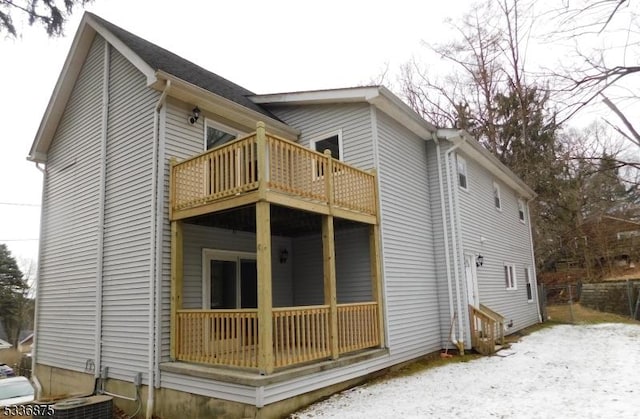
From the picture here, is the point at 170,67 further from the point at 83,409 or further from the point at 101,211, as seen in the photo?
the point at 83,409

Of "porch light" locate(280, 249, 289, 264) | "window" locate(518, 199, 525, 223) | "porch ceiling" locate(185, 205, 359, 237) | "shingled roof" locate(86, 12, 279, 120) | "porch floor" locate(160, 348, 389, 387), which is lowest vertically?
"porch floor" locate(160, 348, 389, 387)

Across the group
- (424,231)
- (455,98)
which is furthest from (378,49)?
(424,231)

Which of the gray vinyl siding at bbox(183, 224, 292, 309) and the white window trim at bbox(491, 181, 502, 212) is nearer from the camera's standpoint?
the gray vinyl siding at bbox(183, 224, 292, 309)

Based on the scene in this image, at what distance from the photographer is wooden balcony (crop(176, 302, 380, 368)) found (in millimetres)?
6895

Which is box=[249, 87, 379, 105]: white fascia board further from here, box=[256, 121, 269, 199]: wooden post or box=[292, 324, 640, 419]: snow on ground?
box=[292, 324, 640, 419]: snow on ground

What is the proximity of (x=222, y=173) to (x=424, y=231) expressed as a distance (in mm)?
5991

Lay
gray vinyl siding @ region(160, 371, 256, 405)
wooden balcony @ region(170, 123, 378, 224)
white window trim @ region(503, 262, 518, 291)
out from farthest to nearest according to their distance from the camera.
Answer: white window trim @ region(503, 262, 518, 291)
wooden balcony @ region(170, 123, 378, 224)
gray vinyl siding @ region(160, 371, 256, 405)

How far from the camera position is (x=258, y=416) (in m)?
6.27

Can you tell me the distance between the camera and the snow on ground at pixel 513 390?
20.7 ft

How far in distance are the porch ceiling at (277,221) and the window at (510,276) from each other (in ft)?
27.3

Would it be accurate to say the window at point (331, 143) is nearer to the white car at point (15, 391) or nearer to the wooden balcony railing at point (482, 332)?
the wooden balcony railing at point (482, 332)

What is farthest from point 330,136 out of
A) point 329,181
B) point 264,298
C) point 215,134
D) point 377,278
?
point 264,298

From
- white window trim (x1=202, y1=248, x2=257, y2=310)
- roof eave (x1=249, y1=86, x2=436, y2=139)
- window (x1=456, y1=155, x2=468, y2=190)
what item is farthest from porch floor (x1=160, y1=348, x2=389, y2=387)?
window (x1=456, y1=155, x2=468, y2=190)

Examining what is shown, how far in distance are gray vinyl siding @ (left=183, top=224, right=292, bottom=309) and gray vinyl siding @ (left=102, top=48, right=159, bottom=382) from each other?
75 centimetres
